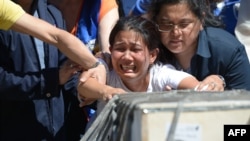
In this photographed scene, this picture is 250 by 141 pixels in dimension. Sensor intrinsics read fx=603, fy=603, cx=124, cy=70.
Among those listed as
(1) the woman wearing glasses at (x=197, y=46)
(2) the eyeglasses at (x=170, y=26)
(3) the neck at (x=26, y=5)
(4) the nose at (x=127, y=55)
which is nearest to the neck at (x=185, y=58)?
(1) the woman wearing glasses at (x=197, y=46)

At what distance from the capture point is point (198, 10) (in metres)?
2.61

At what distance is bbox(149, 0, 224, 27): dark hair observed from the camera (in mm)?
2596

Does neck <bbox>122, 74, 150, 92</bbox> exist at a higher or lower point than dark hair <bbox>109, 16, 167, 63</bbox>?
Result: lower

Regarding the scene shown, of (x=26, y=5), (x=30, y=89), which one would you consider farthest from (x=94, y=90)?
(x=26, y=5)

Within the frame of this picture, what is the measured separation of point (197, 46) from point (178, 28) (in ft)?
0.42

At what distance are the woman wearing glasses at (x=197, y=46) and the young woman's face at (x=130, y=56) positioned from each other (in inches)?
4.5

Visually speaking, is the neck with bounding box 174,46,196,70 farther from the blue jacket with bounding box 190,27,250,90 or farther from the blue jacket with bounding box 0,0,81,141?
the blue jacket with bounding box 0,0,81,141

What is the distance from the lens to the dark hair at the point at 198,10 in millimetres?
2596

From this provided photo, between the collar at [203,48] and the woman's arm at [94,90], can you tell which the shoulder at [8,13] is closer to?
the woman's arm at [94,90]

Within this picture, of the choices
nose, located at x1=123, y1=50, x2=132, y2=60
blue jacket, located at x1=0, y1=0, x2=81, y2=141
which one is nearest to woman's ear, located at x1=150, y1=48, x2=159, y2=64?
nose, located at x1=123, y1=50, x2=132, y2=60

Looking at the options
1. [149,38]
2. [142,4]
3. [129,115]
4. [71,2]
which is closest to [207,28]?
[149,38]

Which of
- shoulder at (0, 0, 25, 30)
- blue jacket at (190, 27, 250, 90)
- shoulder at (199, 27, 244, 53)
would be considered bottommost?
blue jacket at (190, 27, 250, 90)

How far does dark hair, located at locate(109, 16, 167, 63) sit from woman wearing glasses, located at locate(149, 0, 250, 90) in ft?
0.10

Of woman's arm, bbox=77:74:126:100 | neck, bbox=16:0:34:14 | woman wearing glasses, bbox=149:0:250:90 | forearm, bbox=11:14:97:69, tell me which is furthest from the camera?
neck, bbox=16:0:34:14
